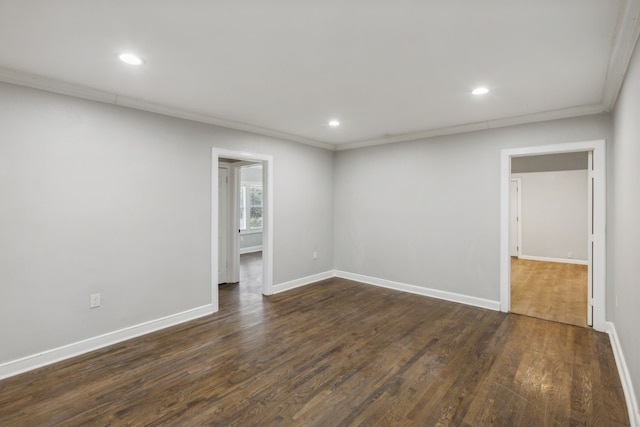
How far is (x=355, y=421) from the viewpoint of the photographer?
1990 millimetres

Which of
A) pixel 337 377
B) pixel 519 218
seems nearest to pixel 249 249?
pixel 337 377

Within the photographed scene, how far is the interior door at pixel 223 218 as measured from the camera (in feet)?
17.4

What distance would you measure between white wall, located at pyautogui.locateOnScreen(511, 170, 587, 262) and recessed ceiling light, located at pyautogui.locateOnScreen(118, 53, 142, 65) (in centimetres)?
837

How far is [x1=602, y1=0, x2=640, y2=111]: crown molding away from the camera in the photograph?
5.42 feet

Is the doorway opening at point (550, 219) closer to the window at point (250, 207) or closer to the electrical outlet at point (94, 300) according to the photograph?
the electrical outlet at point (94, 300)

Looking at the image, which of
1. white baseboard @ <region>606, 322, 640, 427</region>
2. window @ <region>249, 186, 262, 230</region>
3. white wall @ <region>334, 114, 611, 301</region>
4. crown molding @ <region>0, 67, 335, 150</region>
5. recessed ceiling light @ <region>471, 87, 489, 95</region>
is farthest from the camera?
window @ <region>249, 186, 262, 230</region>

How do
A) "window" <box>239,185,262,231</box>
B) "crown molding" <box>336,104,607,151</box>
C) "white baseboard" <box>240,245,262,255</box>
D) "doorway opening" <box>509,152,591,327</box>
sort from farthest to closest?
"window" <box>239,185,262,231</box> < "white baseboard" <box>240,245,262,255</box> < "doorway opening" <box>509,152,591,327</box> < "crown molding" <box>336,104,607,151</box>

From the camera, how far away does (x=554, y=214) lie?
24.3 feet

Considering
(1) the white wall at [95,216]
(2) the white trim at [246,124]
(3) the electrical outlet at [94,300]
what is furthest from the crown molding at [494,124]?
(3) the electrical outlet at [94,300]

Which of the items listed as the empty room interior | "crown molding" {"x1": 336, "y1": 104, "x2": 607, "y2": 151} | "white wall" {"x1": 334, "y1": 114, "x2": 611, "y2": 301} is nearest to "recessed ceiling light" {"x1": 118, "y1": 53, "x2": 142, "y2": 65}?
the empty room interior

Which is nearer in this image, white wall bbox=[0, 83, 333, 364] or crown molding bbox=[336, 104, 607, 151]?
white wall bbox=[0, 83, 333, 364]

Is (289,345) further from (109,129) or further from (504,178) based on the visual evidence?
(504,178)

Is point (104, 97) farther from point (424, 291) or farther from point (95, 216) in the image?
point (424, 291)

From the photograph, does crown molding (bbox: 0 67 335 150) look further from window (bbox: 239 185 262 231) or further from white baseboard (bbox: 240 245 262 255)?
white baseboard (bbox: 240 245 262 255)
